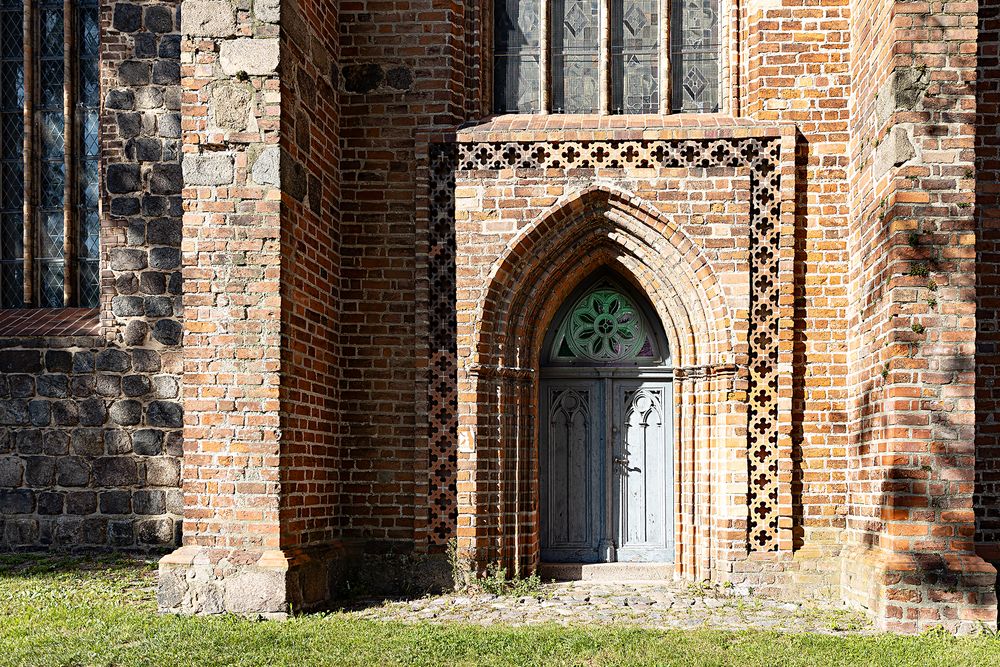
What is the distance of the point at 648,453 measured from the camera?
8367 millimetres

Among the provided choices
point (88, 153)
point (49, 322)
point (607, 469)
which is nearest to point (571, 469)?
point (607, 469)

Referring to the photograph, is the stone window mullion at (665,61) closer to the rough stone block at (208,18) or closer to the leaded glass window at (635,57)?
the leaded glass window at (635,57)

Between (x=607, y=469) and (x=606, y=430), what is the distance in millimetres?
355

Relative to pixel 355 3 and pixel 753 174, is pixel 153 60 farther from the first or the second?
pixel 753 174

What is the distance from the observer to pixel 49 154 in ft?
29.5

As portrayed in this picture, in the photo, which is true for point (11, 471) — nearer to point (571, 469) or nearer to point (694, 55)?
point (571, 469)

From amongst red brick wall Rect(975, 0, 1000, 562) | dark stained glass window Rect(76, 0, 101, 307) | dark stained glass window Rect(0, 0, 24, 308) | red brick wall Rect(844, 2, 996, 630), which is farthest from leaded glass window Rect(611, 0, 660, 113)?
dark stained glass window Rect(0, 0, 24, 308)

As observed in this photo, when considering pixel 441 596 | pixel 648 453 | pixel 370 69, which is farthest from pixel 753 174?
pixel 441 596

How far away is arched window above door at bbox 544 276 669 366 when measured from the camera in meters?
8.43

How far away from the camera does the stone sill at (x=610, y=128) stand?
7844 mm

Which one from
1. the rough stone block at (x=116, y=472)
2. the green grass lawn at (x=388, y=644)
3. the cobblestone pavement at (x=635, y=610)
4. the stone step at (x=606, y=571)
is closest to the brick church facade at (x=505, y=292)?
the rough stone block at (x=116, y=472)

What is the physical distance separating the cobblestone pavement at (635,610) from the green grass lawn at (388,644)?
388 mm

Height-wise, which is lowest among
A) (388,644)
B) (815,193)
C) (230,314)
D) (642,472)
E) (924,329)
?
(388,644)

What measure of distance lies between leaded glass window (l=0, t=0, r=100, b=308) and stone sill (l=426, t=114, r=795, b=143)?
11.8 ft
